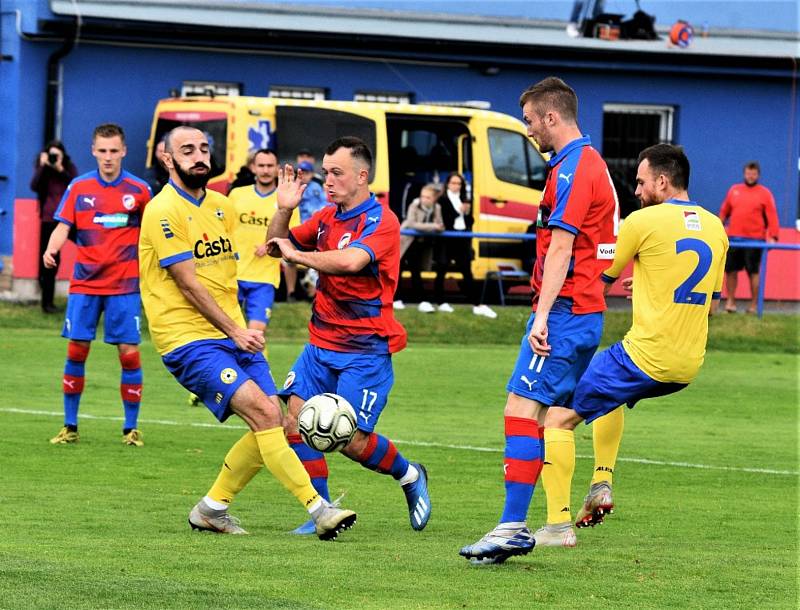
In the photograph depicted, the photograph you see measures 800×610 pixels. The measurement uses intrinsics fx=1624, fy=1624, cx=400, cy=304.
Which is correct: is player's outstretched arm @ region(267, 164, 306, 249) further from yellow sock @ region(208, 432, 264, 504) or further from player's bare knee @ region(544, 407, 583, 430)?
player's bare knee @ region(544, 407, 583, 430)

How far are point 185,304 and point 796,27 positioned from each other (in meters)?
25.3

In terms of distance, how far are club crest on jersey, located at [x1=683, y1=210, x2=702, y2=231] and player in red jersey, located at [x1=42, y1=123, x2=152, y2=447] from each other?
500 cm

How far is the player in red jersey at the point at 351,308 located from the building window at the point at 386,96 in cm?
1998

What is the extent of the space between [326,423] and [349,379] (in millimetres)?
391

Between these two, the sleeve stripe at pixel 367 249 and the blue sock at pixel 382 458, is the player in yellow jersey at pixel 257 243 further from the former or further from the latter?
the sleeve stripe at pixel 367 249

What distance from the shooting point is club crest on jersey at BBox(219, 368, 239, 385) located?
8492 millimetres

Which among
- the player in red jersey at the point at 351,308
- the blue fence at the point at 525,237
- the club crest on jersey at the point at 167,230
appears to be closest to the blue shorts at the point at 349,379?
the player in red jersey at the point at 351,308

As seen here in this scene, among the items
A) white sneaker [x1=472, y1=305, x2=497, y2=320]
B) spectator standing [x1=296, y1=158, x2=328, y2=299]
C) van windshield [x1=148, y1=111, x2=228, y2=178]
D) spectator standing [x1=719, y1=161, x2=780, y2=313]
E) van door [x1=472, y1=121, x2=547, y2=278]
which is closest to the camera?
spectator standing [x1=296, y1=158, x2=328, y2=299]

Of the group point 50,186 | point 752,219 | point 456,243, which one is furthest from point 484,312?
point 50,186

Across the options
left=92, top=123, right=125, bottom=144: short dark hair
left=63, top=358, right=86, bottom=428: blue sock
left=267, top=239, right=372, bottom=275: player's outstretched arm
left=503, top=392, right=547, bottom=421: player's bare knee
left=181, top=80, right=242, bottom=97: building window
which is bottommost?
left=63, top=358, right=86, bottom=428: blue sock

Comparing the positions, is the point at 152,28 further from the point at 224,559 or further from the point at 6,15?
the point at 224,559

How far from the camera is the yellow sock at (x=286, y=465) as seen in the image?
8.33 metres

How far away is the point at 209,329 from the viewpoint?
872 centimetres

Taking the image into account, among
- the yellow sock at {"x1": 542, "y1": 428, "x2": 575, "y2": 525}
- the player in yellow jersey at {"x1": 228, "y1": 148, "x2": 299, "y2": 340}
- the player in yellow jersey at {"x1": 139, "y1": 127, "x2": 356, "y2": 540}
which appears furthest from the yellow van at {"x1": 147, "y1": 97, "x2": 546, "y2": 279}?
the yellow sock at {"x1": 542, "y1": 428, "x2": 575, "y2": 525}
